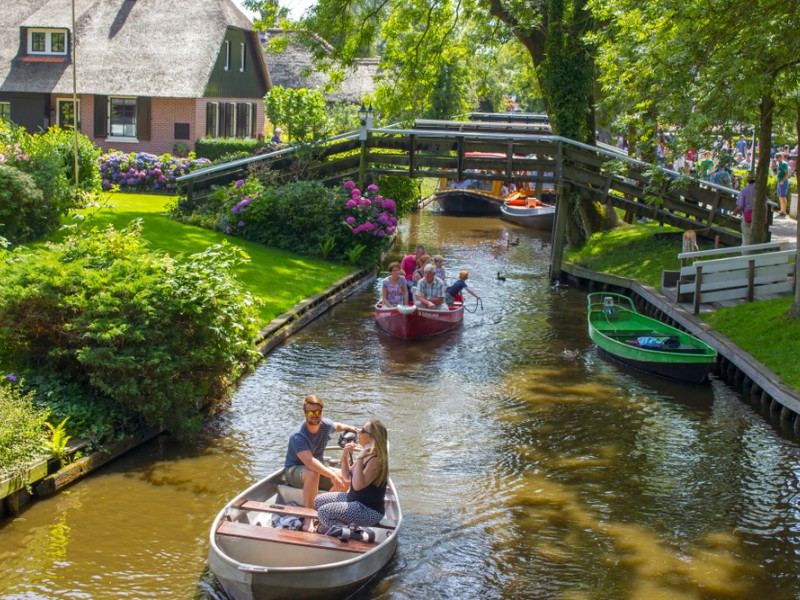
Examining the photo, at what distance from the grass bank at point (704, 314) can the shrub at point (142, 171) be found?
13945 millimetres

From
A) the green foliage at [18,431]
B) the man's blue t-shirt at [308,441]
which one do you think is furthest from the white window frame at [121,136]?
the man's blue t-shirt at [308,441]

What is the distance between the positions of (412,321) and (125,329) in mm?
8500

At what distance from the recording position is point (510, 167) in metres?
27.8

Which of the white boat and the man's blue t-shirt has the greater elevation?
the man's blue t-shirt

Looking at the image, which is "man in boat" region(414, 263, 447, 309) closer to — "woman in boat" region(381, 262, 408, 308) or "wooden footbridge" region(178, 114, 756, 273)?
"woman in boat" region(381, 262, 408, 308)

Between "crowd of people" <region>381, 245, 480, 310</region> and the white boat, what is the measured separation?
10817 mm

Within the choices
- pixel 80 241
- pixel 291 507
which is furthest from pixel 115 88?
pixel 291 507

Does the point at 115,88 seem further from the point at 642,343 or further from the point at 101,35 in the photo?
the point at 642,343

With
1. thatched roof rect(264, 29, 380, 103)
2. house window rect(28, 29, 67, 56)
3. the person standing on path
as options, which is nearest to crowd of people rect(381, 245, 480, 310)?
the person standing on path

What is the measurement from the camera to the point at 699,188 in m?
25.6

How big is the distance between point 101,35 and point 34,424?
120 ft

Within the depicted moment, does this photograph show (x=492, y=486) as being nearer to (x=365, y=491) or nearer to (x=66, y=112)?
(x=365, y=491)

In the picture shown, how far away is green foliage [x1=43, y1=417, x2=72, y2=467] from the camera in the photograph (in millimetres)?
11078

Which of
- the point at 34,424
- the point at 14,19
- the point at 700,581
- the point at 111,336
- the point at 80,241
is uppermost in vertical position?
the point at 14,19
